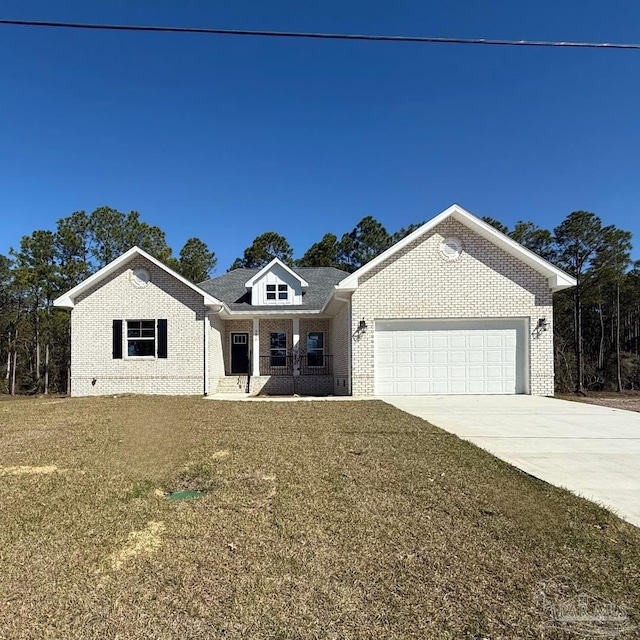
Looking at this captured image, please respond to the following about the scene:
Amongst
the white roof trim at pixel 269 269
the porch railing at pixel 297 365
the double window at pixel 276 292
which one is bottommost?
the porch railing at pixel 297 365

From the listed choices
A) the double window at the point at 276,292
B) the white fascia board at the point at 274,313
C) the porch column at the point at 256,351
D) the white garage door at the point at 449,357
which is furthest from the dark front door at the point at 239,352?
the white garage door at the point at 449,357

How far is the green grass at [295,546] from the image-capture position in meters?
2.41

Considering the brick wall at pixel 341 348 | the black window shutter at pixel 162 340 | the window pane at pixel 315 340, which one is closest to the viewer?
the brick wall at pixel 341 348

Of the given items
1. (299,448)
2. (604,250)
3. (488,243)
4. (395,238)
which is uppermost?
(395,238)

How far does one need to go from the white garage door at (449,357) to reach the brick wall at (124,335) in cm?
686

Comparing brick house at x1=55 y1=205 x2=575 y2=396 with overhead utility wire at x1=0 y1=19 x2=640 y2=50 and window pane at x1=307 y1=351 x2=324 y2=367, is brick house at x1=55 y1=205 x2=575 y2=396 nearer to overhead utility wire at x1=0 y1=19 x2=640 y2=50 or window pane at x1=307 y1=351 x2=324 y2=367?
window pane at x1=307 y1=351 x2=324 y2=367

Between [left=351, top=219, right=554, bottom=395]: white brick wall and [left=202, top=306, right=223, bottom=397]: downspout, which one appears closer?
[left=351, top=219, right=554, bottom=395]: white brick wall

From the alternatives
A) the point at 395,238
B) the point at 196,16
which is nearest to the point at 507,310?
the point at 196,16

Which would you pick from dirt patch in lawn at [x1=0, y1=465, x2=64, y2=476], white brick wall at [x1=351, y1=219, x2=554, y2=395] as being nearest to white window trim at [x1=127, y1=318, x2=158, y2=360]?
white brick wall at [x1=351, y1=219, x2=554, y2=395]

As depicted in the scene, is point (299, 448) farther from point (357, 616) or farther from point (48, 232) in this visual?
point (48, 232)

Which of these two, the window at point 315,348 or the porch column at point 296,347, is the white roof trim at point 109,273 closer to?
the porch column at point 296,347

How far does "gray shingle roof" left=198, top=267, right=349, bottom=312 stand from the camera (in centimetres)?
1858

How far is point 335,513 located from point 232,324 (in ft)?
51.4

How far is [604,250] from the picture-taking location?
28797 mm
